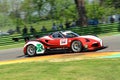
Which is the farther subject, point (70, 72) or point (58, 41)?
point (58, 41)

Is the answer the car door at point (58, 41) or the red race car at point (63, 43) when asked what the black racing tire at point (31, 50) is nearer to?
the red race car at point (63, 43)

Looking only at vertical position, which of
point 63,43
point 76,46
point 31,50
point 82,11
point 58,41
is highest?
point 82,11

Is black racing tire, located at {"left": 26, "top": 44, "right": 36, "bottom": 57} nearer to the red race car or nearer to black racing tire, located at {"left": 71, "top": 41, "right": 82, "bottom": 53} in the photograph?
the red race car

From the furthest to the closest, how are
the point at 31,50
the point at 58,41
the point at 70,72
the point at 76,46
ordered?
the point at 31,50 < the point at 58,41 < the point at 76,46 < the point at 70,72

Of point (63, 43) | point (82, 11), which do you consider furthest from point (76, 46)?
point (82, 11)

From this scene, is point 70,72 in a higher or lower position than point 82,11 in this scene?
lower

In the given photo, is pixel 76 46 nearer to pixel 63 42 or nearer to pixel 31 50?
pixel 63 42

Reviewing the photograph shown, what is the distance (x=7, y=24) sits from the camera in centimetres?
6994

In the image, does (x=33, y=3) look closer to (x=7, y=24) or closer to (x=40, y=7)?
(x=40, y=7)

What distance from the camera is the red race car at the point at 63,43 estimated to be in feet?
50.0

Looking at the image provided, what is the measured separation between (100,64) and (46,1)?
45.6m

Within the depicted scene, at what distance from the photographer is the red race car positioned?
15.2 m

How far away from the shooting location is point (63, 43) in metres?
15.9

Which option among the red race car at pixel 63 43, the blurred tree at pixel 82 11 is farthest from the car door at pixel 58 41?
the blurred tree at pixel 82 11
